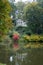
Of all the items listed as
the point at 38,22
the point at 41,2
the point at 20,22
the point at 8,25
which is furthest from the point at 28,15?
the point at 8,25

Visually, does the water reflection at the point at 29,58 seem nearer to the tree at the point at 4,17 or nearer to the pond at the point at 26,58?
the pond at the point at 26,58

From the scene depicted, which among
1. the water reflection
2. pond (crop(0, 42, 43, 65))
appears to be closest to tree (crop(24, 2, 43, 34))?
pond (crop(0, 42, 43, 65))

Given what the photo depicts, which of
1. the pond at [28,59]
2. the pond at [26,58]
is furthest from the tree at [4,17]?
the pond at [28,59]

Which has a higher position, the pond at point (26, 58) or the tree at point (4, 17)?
the tree at point (4, 17)

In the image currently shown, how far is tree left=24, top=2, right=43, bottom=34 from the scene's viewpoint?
116 feet

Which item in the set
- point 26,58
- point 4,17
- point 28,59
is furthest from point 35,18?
point 4,17

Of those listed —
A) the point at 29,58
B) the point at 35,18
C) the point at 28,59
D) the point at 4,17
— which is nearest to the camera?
the point at 4,17

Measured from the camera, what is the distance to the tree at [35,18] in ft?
116

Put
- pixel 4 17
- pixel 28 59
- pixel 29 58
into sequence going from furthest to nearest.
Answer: pixel 29 58 → pixel 28 59 → pixel 4 17

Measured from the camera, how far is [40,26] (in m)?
35.5

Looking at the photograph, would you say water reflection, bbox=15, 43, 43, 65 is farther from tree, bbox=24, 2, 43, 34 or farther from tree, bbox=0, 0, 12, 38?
tree, bbox=24, 2, 43, 34

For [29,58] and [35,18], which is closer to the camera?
[29,58]

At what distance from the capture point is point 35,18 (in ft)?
116

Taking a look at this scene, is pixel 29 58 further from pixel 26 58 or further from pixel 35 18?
pixel 35 18
